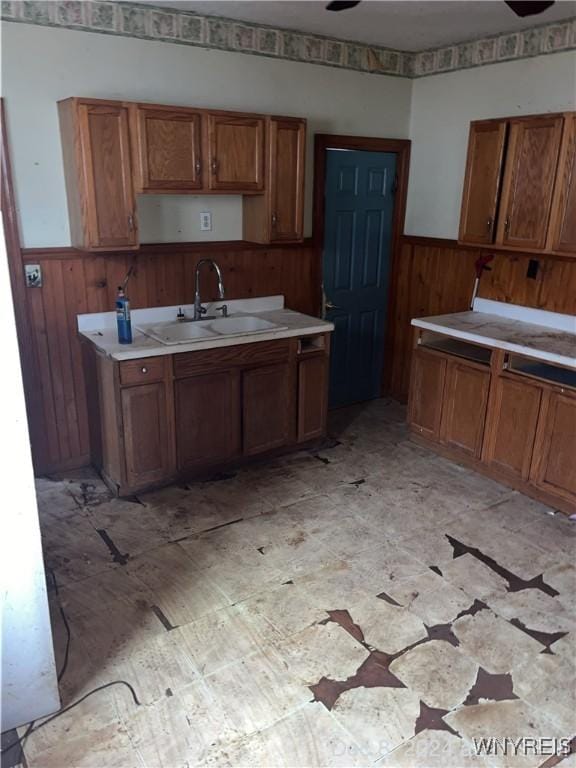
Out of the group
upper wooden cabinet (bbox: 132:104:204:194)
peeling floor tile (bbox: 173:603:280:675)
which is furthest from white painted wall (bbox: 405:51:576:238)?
peeling floor tile (bbox: 173:603:280:675)

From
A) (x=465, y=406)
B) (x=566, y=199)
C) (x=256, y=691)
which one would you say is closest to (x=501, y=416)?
(x=465, y=406)

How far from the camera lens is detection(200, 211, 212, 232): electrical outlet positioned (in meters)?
3.77

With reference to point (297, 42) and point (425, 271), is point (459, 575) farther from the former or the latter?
point (297, 42)

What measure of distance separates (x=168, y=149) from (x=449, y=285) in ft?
7.39

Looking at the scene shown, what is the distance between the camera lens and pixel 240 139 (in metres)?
3.43

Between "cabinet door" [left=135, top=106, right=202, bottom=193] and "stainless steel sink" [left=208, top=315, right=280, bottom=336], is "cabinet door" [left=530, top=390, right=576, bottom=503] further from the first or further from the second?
"cabinet door" [left=135, top=106, right=202, bottom=193]

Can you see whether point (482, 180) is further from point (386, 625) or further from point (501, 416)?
point (386, 625)

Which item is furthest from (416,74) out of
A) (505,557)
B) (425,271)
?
(505,557)

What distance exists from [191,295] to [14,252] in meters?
1.06

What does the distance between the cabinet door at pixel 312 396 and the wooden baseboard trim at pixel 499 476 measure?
70cm

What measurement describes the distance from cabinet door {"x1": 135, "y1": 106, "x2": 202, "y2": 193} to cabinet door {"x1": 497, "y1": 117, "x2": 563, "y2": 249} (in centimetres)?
180

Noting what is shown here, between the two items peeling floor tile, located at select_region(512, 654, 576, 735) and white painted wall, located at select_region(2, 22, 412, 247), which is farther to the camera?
white painted wall, located at select_region(2, 22, 412, 247)

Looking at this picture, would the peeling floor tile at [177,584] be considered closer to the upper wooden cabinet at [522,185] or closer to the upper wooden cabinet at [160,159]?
the upper wooden cabinet at [160,159]

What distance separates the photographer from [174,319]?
3.77 meters
